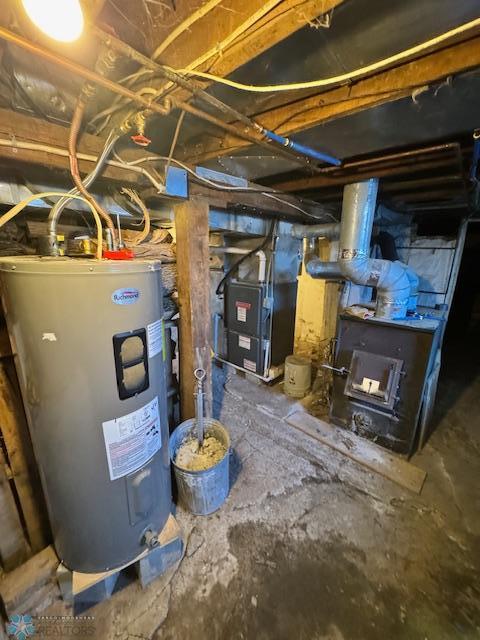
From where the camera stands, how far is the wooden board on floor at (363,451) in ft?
6.10

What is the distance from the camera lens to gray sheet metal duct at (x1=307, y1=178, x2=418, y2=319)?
1.82 meters

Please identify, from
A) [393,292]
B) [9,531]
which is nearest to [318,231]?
[393,292]

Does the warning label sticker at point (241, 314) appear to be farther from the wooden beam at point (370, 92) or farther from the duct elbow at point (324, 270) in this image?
the wooden beam at point (370, 92)

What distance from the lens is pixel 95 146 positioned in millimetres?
1153

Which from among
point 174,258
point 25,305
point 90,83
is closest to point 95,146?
point 90,83

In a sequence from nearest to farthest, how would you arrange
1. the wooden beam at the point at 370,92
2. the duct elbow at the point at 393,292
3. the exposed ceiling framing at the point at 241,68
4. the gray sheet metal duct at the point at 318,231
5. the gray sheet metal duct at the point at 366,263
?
1. the exposed ceiling framing at the point at 241,68
2. the wooden beam at the point at 370,92
3. the gray sheet metal duct at the point at 366,263
4. the duct elbow at the point at 393,292
5. the gray sheet metal duct at the point at 318,231

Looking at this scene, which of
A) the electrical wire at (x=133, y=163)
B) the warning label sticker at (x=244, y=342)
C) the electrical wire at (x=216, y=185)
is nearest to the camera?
the electrical wire at (x=133, y=163)

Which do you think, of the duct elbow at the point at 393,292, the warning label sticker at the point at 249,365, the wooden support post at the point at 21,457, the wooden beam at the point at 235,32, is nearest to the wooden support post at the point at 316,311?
the warning label sticker at the point at 249,365

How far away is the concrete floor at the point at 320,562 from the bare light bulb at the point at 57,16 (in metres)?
2.08

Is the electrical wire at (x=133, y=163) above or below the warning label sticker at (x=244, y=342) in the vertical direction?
above

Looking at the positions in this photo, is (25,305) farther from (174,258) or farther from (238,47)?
(238,47)

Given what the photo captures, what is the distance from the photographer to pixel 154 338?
1.11 metres

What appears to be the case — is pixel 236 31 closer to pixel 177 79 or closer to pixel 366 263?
pixel 177 79

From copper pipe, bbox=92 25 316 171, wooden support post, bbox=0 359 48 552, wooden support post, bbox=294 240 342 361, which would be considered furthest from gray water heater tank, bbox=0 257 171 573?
wooden support post, bbox=294 240 342 361
